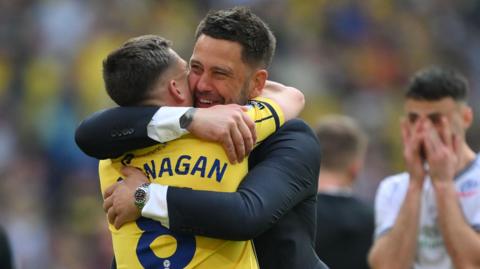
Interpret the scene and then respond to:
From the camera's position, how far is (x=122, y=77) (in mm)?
4230

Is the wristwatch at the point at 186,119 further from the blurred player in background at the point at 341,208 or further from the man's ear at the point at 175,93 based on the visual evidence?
the blurred player in background at the point at 341,208

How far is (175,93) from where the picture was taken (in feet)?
14.3

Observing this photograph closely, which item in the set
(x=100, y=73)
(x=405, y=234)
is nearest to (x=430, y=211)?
(x=405, y=234)

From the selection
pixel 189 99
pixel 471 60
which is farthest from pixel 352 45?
pixel 189 99

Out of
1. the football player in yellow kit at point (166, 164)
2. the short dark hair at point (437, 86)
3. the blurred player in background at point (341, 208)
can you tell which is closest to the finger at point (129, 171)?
the football player in yellow kit at point (166, 164)

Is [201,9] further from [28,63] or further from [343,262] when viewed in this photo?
[343,262]

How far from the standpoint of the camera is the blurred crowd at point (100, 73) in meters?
11.7

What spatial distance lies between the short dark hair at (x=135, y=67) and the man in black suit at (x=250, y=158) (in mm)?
73

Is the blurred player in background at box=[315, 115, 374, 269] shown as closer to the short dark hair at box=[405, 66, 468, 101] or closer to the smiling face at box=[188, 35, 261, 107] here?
the short dark hair at box=[405, 66, 468, 101]

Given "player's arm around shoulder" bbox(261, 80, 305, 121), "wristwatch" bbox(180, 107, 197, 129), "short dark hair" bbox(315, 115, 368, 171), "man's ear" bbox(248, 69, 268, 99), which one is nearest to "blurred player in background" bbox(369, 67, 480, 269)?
"short dark hair" bbox(315, 115, 368, 171)

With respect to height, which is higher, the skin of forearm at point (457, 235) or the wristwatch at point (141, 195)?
the wristwatch at point (141, 195)

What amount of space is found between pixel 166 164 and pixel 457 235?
2.23 meters

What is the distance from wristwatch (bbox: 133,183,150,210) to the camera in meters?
4.16

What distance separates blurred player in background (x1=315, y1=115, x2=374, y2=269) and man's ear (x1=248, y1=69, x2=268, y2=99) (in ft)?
7.35
